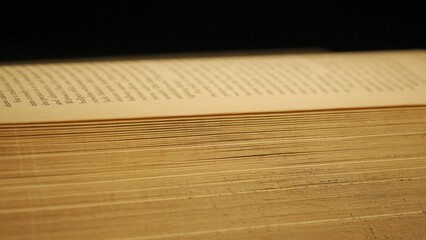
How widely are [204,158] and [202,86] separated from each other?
0.26 m

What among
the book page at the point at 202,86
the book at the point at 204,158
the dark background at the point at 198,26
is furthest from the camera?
the dark background at the point at 198,26

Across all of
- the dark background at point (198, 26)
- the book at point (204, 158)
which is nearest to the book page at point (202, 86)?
the book at point (204, 158)

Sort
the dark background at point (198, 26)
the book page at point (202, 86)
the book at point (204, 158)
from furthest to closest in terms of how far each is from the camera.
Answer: the dark background at point (198, 26) < the book page at point (202, 86) < the book at point (204, 158)

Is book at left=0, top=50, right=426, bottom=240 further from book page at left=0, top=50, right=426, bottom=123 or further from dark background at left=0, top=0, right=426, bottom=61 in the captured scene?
dark background at left=0, top=0, right=426, bottom=61

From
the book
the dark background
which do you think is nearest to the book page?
the book

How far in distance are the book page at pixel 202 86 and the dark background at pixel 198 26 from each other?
1.23 ft

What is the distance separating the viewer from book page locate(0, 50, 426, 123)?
94cm

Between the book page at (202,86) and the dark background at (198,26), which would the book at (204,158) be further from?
the dark background at (198,26)

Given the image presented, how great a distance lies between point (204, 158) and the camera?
860 millimetres

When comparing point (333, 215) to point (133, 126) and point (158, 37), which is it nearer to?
point (133, 126)

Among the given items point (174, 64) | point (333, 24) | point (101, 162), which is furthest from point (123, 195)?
point (333, 24)

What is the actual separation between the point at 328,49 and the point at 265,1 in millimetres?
247

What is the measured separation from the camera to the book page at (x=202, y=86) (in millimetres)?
938

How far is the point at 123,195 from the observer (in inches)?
30.5
